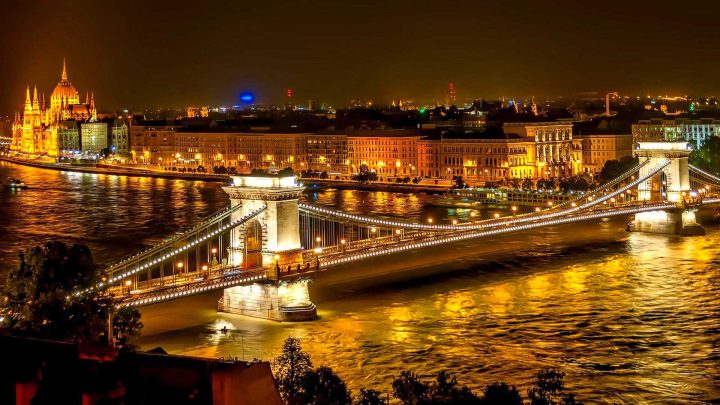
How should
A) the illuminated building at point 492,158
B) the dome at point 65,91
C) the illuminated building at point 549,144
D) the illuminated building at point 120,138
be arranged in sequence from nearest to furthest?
the illuminated building at point 492,158 → the illuminated building at point 549,144 → the illuminated building at point 120,138 → the dome at point 65,91

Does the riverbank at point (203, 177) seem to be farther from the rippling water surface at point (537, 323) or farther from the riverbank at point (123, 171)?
the rippling water surface at point (537, 323)

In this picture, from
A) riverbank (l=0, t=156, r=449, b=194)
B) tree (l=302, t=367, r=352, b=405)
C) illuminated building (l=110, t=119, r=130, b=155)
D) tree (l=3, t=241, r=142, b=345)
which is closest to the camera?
tree (l=302, t=367, r=352, b=405)

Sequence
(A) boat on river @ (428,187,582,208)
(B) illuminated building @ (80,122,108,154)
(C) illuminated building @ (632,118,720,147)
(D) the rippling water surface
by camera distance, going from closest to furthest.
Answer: (D) the rippling water surface → (A) boat on river @ (428,187,582,208) → (C) illuminated building @ (632,118,720,147) → (B) illuminated building @ (80,122,108,154)

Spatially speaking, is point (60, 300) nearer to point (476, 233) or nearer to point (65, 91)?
point (476, 233)

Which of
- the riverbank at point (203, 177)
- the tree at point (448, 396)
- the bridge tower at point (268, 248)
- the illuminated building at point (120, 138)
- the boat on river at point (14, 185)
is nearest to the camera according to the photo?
the tree at point (448, 396)

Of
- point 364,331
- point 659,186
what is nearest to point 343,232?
point 659,186

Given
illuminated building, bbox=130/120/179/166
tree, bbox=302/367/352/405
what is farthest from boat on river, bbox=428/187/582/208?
illuminated building, bbox=130/120/179/166

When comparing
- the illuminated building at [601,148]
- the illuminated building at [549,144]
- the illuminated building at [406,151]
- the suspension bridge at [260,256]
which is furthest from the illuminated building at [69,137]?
the suspension bridge at [260,256]

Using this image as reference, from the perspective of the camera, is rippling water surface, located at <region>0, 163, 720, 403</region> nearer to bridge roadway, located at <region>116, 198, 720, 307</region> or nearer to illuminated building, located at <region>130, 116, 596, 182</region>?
bridge roadway, located at <region>116, 198, 720, 307</region>
